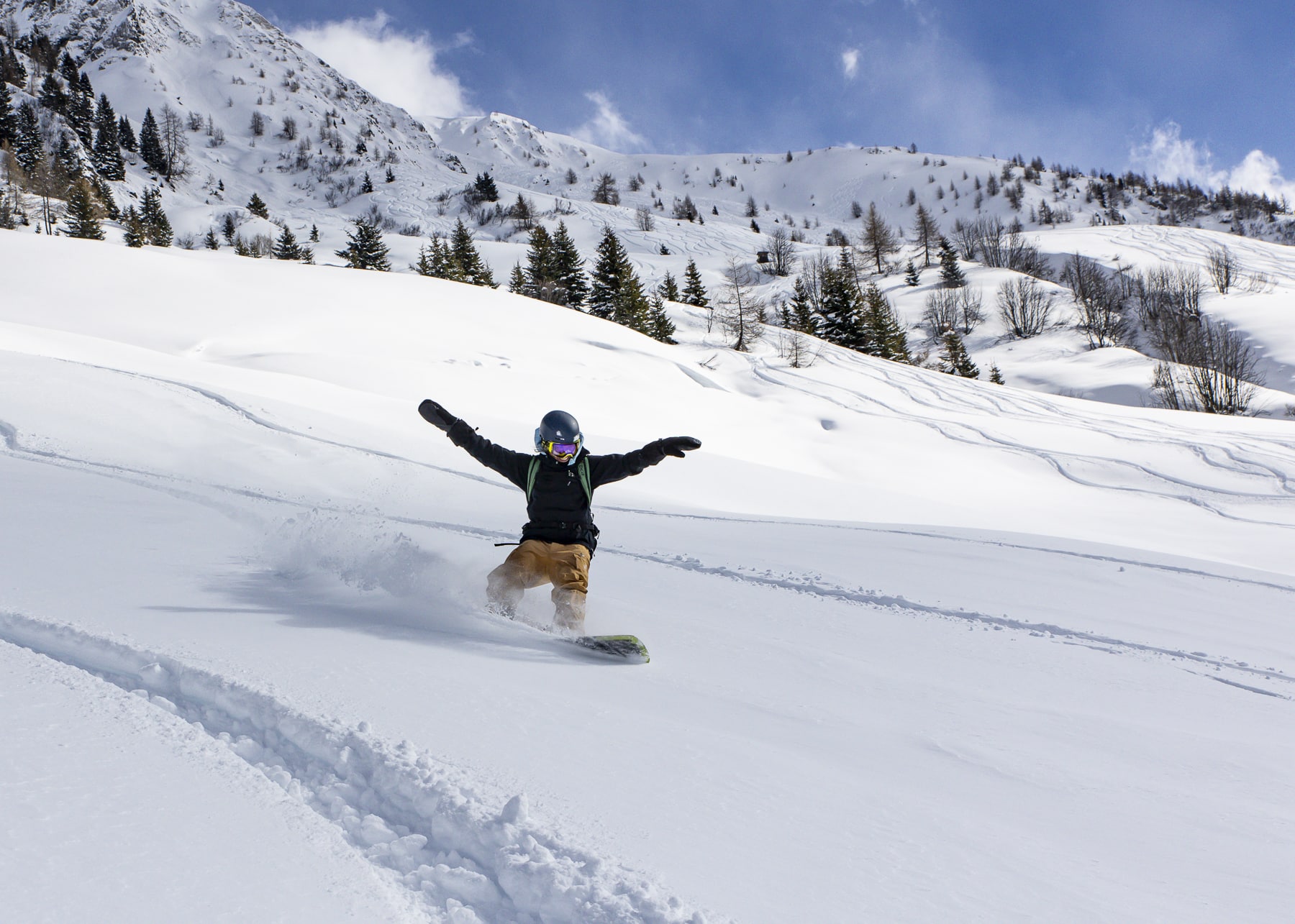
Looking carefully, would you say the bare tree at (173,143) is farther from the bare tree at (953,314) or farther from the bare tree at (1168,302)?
the bare tree at (1168,302)

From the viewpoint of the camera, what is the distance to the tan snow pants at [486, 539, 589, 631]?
4.16 meters

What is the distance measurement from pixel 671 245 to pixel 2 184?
58.2 m

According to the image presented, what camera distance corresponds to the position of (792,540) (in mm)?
6914

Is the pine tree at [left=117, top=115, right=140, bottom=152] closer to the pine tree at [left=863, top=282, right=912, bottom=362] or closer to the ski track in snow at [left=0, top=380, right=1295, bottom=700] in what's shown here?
the pine tree at [left=863, top=282, right=912, bottom=362]

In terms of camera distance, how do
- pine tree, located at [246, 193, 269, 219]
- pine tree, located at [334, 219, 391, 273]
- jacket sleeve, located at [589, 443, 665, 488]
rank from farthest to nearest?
1. pine tree, located at [246, 193, 269, 219]
2. pine tree, located at [334, 219, 391, 273]
3. jacket sleeve, located at [589, 443, 665, 488]

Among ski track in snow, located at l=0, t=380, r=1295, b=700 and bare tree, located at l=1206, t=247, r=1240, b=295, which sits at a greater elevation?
bare tree, located at l=1206, t=247, r=1240, b=295

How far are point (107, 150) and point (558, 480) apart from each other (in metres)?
101

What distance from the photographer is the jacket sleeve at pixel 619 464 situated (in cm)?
463

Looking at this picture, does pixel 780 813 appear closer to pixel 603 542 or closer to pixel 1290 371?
pixel 603 542

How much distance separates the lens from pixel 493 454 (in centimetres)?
469

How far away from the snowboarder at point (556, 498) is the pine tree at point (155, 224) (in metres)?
62.2

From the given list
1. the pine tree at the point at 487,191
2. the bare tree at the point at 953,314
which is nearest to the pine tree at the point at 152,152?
the pine tree at the point at 487,191

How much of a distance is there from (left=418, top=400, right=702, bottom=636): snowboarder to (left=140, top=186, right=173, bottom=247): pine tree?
6217 cm

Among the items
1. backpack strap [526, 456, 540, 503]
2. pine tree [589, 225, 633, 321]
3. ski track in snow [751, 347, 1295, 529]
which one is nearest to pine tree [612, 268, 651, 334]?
pine tree [589, 225, 633, 321]
